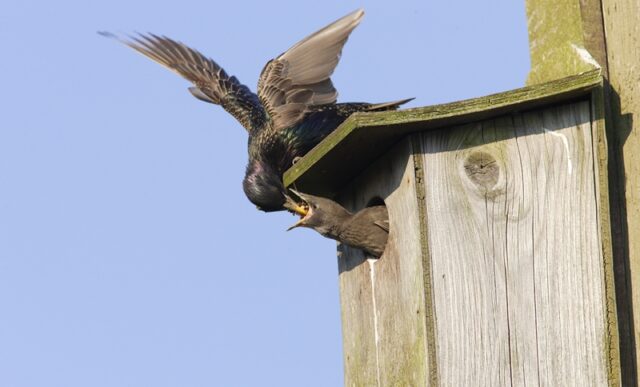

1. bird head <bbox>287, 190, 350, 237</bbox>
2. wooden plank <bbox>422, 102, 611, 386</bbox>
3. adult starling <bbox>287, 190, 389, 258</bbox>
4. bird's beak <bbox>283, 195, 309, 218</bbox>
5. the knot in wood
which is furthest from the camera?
bird's beak <bbox>283, 195, 309, 218</bbox>

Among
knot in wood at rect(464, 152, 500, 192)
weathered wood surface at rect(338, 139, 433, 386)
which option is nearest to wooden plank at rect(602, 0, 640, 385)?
knot in wood at rect(464, 152, 500, 192)

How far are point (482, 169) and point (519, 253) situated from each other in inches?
12.2

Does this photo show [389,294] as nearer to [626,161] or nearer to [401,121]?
[401,121]

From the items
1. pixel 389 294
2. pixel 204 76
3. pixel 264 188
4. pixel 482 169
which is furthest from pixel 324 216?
pixel 204 76

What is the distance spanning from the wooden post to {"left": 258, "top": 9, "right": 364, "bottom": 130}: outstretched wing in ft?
8.70

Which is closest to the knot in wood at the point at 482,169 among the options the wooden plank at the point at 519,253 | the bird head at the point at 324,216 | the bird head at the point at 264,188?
the wooden plank at the point at 519,253

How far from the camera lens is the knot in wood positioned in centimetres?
401

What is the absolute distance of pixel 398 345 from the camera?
4.20 m

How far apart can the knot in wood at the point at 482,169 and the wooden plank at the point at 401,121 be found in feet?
0.40

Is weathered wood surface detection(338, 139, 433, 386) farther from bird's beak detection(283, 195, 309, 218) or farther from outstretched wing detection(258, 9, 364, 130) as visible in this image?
outstretched wing detection(258, 9, 364, 130)

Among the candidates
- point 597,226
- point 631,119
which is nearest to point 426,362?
point 597,226

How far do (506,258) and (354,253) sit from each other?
3.57ft

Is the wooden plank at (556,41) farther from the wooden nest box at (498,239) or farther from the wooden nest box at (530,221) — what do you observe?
the wooden nest box at (498,239)

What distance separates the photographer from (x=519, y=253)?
389 cm
